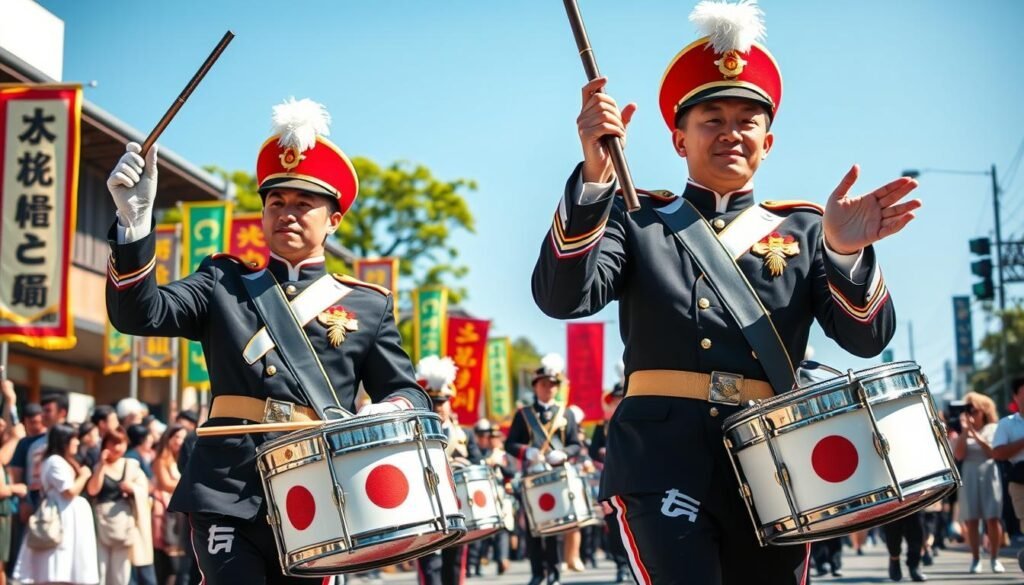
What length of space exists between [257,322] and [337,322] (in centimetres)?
34

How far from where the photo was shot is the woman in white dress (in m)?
Answer: 11.5

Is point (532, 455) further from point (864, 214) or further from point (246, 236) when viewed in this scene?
point (864, 214)

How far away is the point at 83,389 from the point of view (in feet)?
116

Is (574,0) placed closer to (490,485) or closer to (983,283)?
(490,485)

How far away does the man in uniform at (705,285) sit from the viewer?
13.8ft

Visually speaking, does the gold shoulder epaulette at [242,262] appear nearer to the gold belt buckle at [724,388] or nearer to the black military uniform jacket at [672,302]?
the black military uniform jacket at [672,302]

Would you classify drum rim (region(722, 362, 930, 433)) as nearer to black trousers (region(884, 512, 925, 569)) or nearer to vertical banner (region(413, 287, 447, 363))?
black trousers (region(884, 512, 925, 569))

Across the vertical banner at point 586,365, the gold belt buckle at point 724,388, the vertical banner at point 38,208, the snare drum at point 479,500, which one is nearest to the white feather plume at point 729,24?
the gold belt buckle at point 724,388

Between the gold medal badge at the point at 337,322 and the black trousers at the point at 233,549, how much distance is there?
851 millimetres

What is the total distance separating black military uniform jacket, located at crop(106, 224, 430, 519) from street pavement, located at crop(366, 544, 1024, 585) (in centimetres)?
982

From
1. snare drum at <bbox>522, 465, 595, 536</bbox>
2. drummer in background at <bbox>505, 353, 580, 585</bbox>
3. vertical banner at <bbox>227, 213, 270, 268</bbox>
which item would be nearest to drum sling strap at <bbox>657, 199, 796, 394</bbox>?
snare drum at <bbox>522, 465, 595, 536</bbox>

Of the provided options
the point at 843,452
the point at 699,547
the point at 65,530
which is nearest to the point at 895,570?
the point at 65,530

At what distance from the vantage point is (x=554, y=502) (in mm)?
15336

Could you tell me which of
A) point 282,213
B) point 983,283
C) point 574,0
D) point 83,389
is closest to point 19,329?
point 282,213
